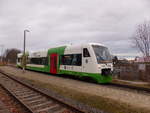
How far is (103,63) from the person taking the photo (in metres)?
12.3

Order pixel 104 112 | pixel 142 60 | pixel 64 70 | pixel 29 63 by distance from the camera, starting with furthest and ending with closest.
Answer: pixel 29 63 → pixel 142 60 → pixel 64 70 → pixel 104 112

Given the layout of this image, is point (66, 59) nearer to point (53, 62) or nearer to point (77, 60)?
point (77, 60)

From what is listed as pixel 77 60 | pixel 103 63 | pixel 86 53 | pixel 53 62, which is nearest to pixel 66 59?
pixel 77 60

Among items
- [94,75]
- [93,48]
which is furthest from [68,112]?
[93,48]

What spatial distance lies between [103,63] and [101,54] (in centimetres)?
87

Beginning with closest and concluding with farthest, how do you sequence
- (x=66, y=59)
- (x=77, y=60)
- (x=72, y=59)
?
(x=77, y=60) → (x=72, y=59) → (x=66, y=59)

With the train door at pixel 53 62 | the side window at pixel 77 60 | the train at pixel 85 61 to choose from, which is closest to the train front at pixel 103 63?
the train at pixel 85 61

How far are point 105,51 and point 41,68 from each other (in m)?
11.5

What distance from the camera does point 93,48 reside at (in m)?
12.7

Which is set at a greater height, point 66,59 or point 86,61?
point 66,59

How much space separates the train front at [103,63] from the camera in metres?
12.1

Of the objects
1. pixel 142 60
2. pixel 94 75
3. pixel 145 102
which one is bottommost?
pixel 145 102

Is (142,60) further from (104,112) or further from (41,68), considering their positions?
(104,112)

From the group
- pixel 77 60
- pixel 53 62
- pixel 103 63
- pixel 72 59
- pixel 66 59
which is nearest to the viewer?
pixel 103 63
